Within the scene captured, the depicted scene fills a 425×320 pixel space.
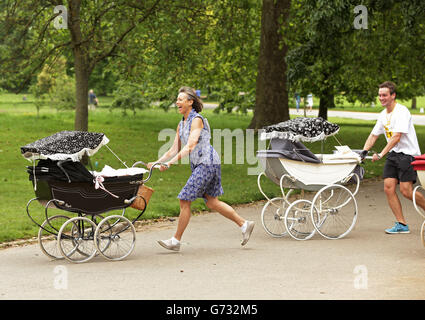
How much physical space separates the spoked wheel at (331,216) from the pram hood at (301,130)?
25.3 inches

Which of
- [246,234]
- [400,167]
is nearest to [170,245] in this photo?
[246,234]

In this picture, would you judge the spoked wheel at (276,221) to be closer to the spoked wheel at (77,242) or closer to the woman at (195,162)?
the woman at (195,162)

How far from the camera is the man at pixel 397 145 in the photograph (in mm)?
9203

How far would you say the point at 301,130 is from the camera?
29.9ft

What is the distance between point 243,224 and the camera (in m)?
8.70

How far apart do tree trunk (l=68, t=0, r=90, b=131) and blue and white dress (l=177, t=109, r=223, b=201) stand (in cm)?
771

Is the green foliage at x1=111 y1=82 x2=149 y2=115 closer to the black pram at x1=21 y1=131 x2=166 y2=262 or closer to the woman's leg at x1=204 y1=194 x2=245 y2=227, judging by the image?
the woman's leg at x1=204 y1=194 x2=245 y2=227

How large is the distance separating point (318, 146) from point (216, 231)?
42.3 ft

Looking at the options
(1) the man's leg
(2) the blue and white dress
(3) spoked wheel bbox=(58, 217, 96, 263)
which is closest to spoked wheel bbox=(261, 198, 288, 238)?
(2) the blue and white dress

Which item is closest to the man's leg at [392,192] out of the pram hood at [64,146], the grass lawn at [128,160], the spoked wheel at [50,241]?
the grass lawn at [128,160]

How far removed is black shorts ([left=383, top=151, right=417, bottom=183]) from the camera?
30.4ft
